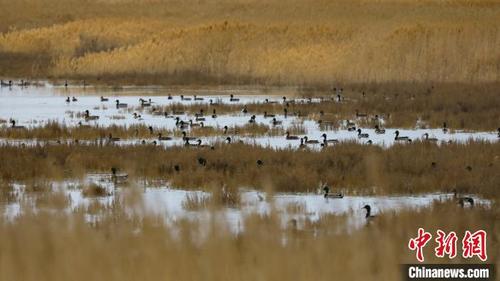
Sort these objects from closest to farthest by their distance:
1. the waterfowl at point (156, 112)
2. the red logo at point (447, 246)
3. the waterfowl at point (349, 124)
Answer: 1. the red logo at point (447, 246)
2. the waterfowl at point (349, 124)
3. the waterfowl at point (156, 112)

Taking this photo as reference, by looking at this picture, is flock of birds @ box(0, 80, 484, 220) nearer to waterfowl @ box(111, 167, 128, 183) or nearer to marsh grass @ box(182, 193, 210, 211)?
waterfowl @ box(111, 167, 128, 183)

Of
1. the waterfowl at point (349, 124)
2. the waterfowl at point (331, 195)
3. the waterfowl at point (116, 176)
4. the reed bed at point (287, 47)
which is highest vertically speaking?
the reed bed at point (287, 47)

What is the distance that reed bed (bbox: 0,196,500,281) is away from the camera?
25.5ft

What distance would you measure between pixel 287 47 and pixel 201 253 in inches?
1320

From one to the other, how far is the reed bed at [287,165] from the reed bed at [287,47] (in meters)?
16.1

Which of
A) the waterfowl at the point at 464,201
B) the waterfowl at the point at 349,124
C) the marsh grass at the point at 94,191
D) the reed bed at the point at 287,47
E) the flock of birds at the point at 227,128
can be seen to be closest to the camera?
the waterfowl at the point at 464,201

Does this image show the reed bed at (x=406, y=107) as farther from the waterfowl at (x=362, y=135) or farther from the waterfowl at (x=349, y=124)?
the waterfowl at (x=362, y=135)

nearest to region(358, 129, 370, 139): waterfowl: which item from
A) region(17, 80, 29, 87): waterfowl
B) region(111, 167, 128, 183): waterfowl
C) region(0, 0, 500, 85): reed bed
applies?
region(111, 167, 128, 183): waterfowl

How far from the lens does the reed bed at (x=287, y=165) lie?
1442 cm

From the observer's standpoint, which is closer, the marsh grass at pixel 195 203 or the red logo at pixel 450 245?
the red logo at pixel 450 245

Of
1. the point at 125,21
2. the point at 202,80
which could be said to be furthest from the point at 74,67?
the point at 125,21

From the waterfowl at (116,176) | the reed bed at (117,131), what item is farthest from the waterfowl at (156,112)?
the waterfowl at (116,176)

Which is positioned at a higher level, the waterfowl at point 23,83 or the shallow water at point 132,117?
the waterfowl at point 23,83

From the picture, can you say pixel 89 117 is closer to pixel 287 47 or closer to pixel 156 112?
pixel 156 112
